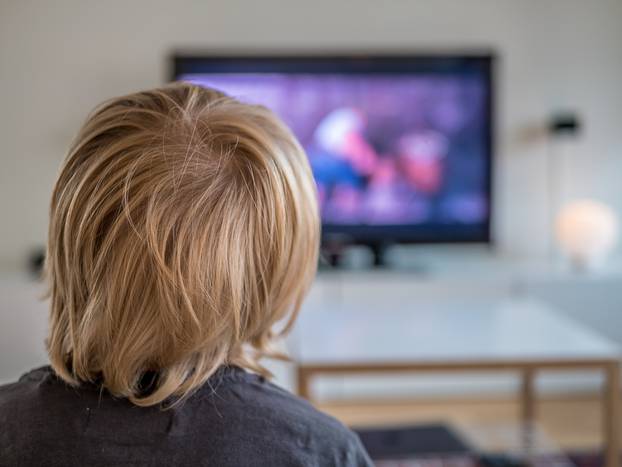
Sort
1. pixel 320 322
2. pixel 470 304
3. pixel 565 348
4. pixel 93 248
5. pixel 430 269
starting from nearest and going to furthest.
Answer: pixel 93 248 < pixel 565 348 < pixel 320 322 < pixel 470 304 < pixel 430 269

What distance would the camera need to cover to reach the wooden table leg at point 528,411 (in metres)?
2.63

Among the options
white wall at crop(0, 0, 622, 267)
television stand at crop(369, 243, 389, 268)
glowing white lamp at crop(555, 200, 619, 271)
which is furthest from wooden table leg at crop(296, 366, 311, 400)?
white wall at crop(0, 0, 622, 267)

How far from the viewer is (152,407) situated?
0.74 meters

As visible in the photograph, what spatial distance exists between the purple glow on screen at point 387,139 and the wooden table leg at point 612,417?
1747 millimetres

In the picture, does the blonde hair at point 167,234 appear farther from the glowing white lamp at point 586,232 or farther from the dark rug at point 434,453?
the glowing white lamp at point 586,232

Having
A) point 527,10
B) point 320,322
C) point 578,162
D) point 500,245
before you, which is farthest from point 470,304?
point 527,10

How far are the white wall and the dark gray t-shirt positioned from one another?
10.1 feet

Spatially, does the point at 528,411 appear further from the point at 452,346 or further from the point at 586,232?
the point at 586,232

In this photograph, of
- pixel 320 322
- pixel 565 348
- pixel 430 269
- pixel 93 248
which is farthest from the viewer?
pixel 430 269

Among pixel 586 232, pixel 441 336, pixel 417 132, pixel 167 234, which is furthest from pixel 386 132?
pixel 167 234

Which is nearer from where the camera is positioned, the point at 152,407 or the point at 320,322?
the point at 152,407

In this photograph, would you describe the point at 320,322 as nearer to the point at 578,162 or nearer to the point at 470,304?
the point at 470,304

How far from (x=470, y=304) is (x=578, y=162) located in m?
1.47

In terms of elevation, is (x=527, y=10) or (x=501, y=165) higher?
(x=527, y=10)
